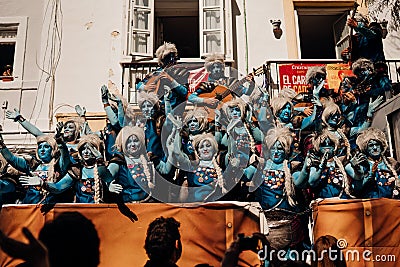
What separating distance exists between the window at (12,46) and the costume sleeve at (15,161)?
4641 millimetres

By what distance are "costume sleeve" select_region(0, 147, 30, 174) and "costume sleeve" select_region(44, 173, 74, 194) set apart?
0.68 metres

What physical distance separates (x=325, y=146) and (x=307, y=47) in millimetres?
7528

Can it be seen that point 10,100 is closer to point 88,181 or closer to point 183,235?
point 88,181

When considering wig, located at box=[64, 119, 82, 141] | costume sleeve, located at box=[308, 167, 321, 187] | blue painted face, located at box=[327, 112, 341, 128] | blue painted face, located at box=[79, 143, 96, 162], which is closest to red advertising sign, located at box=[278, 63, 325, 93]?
blue painted face, located at box=[327, 112, 341, 128]

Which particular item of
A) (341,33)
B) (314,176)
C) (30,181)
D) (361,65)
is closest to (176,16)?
(341,33)

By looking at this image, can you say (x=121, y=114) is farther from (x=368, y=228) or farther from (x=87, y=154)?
(x=368, y=228)

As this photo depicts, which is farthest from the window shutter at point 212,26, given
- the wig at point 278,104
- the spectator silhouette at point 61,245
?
the spectator silhouette at point 61,245

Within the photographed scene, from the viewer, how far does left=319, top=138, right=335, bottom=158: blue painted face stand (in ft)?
16.9

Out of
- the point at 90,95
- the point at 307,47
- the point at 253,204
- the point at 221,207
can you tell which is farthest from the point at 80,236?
the point at 307,47

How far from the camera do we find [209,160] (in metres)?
5.16

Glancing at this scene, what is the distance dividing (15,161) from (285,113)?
3249 mm

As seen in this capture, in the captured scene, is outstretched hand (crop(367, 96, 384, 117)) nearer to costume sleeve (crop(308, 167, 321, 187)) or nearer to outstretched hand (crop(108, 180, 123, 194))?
costume sleeve (crop(308, 167, 321, 187))

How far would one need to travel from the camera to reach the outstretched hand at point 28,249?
4242mm

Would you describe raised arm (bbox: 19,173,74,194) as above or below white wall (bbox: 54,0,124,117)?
below
